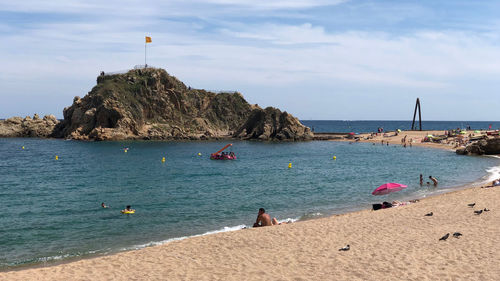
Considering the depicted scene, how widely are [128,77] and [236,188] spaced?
85.4 m

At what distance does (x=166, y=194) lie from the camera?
30.5 m

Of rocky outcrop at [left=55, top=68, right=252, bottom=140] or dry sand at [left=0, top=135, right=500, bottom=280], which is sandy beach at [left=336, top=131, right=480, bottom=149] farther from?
dry sand at [left=0, top=135, right=500, bottom=280]

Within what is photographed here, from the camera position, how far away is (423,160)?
53.1m

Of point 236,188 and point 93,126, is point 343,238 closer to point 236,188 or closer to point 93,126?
point 236,188

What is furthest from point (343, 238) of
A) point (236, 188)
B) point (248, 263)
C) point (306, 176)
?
point (306, 176)

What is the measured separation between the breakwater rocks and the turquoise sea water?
4103 cm

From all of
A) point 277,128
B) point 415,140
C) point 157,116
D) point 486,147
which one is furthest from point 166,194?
point 157,116

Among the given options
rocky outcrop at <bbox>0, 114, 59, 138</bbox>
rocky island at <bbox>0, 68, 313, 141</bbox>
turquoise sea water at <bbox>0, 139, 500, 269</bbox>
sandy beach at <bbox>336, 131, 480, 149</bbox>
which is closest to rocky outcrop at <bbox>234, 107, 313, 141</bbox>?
rocky island at <bbox>0, 68, 313, 141</bbox>

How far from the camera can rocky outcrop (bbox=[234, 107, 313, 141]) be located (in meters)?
98.3

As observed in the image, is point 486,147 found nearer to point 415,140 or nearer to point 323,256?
point 415,140

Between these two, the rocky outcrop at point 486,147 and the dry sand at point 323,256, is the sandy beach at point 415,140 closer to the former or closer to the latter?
the rocky outcrop at point 486,147

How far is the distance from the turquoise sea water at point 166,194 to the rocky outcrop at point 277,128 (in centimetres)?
4242

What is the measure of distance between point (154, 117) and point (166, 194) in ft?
266

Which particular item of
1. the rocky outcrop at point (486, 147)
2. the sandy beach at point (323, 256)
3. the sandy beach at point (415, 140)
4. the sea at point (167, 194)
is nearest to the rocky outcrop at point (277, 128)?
the sandy beach at point (415, 140)
